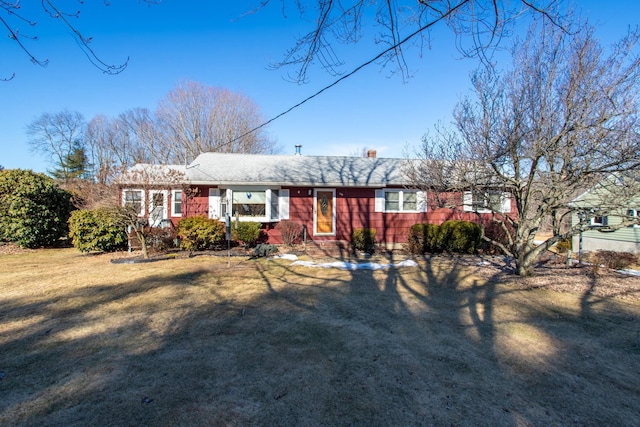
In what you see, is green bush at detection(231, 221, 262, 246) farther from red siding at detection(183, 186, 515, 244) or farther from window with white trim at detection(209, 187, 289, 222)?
red siding at detection(183, 186, 515, 244)

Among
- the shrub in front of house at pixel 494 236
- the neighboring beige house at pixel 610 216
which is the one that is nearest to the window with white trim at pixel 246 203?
the shrub in front of house at pixel 494 236

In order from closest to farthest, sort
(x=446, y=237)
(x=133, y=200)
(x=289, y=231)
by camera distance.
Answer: (x=133, y=200)
(x=446, y=237)
(x=289, y=231)

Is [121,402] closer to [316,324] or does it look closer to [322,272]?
[316,324]

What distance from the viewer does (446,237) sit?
10.8 meters

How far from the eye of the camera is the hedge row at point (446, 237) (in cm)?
1075

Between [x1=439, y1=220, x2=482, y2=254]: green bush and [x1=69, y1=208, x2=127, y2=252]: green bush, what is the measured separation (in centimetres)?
1072

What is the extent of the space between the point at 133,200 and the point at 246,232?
3555mm

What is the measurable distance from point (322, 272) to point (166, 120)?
85.7 feet

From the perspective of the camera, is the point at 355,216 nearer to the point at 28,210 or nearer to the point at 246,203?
the point at 246,203

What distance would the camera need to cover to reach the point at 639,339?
12.9 feet

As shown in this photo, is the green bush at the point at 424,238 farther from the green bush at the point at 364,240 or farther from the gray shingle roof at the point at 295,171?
the gray shingle roof at the point at 295,171

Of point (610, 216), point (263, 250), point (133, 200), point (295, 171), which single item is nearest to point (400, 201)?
point (295, 171)

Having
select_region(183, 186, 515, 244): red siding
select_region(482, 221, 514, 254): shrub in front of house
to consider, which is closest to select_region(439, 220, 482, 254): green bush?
select_region(482, 221, 514, 254): shrub in front of house

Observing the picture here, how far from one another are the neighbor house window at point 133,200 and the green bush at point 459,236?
9780mm
